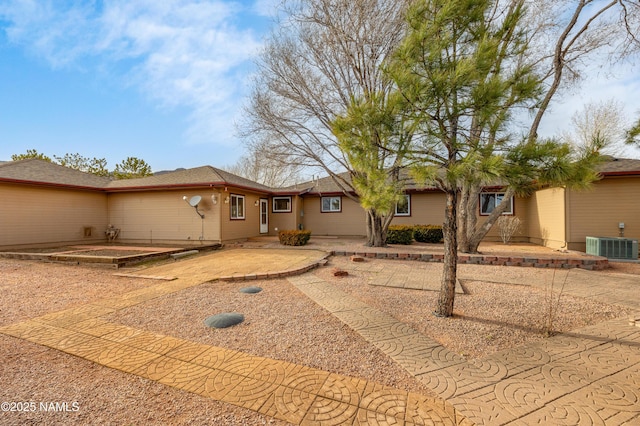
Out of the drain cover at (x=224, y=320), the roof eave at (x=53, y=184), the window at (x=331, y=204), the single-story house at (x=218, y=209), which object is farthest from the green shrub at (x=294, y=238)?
the roof eave at (x=53, y=184)

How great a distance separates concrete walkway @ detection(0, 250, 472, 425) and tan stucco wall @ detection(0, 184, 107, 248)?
366 inches

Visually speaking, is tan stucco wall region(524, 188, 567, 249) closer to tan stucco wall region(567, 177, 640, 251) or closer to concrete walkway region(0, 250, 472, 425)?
tan stucco wall region(567, 177, 640, 251)

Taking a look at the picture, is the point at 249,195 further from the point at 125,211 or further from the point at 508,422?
the point at 508,422

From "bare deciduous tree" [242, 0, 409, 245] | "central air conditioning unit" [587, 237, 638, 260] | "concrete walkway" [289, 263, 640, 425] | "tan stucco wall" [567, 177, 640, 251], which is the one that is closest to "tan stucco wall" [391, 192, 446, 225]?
"bare deciduous tree" [242, 0, 409, 245]

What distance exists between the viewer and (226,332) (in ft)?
11.3

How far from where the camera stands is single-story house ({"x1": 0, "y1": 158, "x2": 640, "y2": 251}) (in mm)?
9180

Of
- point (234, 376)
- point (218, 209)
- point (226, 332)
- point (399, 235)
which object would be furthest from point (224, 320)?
point (399, 235)

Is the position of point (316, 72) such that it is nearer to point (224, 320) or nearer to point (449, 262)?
point (449, 262)

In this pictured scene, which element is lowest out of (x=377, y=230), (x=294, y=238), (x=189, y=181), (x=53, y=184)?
(x=294, y=238)

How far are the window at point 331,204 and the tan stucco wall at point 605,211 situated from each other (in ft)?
29.7

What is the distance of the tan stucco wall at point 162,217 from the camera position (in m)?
11.3

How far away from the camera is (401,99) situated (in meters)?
3.30

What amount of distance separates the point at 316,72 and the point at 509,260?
8.65 m

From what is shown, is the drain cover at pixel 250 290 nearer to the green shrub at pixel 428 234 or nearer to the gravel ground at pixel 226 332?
the gravel ground at pixel 226 332
